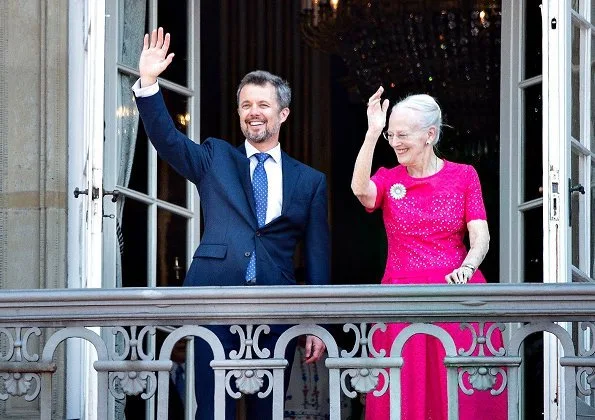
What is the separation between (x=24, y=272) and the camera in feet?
25.6

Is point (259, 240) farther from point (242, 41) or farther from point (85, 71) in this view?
point (242, 41)

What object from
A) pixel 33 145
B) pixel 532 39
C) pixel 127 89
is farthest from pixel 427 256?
pixel 33 145

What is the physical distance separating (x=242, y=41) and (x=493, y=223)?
7.16 feet

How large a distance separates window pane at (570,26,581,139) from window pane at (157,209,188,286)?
1.90 m

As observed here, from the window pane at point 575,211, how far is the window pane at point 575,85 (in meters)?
0.13

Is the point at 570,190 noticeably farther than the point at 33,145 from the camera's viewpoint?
No

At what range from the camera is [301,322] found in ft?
18.4

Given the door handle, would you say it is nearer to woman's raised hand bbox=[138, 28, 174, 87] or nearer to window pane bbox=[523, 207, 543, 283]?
window pane bbox=[523, 207, 543, 283]

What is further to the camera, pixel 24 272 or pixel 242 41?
pixel 242 41

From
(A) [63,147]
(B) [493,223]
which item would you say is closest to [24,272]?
(A) [63,147]

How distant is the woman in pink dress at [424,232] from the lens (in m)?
6.18

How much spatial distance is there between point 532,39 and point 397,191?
162 centimetres

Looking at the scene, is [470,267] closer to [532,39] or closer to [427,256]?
[427,256]

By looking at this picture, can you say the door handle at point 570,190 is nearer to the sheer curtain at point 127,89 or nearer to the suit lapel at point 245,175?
the suit lapel at point 245,175
